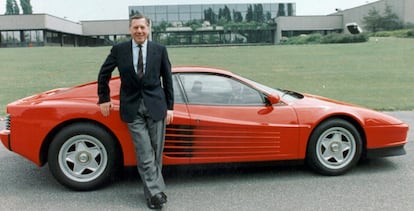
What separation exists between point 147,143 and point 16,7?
95.0 metres

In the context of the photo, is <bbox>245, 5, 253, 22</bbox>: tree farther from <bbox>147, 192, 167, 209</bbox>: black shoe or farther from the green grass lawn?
<bbox>147, 192, 167, 209</bbox>: black shoe

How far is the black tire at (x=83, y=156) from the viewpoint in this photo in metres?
3.97

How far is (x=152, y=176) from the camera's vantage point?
364cm

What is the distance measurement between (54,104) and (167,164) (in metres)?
1.31

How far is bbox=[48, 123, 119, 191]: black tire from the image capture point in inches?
156

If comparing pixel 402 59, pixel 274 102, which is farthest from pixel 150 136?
pixel 402 59

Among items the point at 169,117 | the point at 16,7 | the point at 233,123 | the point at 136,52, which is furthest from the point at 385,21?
the point at 16,7

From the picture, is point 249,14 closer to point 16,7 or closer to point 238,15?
point 238,15

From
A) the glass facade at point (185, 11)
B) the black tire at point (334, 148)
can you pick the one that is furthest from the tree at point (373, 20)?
the black tire at point (334, 148)

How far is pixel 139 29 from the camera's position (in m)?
3.46

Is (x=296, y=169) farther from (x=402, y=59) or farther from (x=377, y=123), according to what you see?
(x=402, y=59)

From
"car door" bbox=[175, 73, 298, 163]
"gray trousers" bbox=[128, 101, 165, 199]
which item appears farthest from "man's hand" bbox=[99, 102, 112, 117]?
"car door" bbox=[175, 73, 298, 163]

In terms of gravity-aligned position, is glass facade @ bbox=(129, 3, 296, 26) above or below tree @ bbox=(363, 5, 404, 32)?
above

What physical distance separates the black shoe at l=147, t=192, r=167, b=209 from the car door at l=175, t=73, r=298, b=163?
2.09 feet
